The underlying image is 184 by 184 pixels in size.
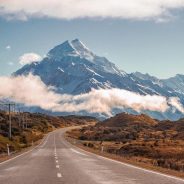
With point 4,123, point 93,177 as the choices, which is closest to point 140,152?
point 93,177

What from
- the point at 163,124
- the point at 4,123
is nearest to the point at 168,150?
the point at 4,123

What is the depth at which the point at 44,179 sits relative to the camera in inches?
825

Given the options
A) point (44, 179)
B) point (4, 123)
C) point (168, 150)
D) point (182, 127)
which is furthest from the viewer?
point (182, 127)

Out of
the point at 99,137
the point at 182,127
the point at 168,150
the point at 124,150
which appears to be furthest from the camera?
the point at 182,127

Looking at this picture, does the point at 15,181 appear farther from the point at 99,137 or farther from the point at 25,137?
the point at 99,137

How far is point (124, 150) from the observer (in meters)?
70.3

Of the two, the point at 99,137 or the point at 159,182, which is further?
the point at 99,137

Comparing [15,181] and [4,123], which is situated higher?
[4,123]

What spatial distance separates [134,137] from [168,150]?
2079 inches

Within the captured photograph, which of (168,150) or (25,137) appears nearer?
(168,150)

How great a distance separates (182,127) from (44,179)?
444ft

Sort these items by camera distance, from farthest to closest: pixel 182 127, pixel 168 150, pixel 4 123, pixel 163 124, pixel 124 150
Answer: pixel 163 124
pixel 182 127
pixel 4 123
pixel 124 150
pixel 168 150

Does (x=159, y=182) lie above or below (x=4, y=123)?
below

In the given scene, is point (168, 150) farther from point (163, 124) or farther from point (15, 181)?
point (163, 124)
